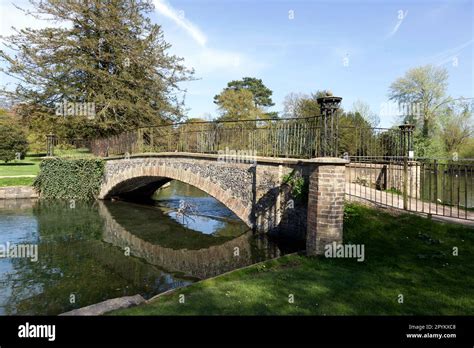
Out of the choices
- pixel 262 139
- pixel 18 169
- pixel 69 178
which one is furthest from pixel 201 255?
pixel 18 169

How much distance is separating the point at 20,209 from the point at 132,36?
47.3 feet

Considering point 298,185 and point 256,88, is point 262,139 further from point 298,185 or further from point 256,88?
point 256,88

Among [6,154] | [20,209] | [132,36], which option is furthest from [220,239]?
[6,154]

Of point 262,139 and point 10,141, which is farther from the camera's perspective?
point 10,141

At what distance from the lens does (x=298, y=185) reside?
827 centimetres

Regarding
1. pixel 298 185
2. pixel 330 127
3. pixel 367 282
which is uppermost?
pixel 330 127

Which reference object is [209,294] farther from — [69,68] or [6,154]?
[6,154]

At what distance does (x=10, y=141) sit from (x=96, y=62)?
13.0 meters

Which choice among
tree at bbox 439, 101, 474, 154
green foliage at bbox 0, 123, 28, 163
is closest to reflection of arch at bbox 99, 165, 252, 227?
green foliage at bbox 0, 123, 28, 163

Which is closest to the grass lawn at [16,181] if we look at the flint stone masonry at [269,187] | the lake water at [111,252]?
the lake water at [111,252]

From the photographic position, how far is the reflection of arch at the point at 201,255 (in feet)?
25.8

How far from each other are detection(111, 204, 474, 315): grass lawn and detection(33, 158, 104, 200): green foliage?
580 inches

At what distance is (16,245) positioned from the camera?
915 centimetres

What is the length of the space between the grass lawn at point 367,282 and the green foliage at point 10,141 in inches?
1184
